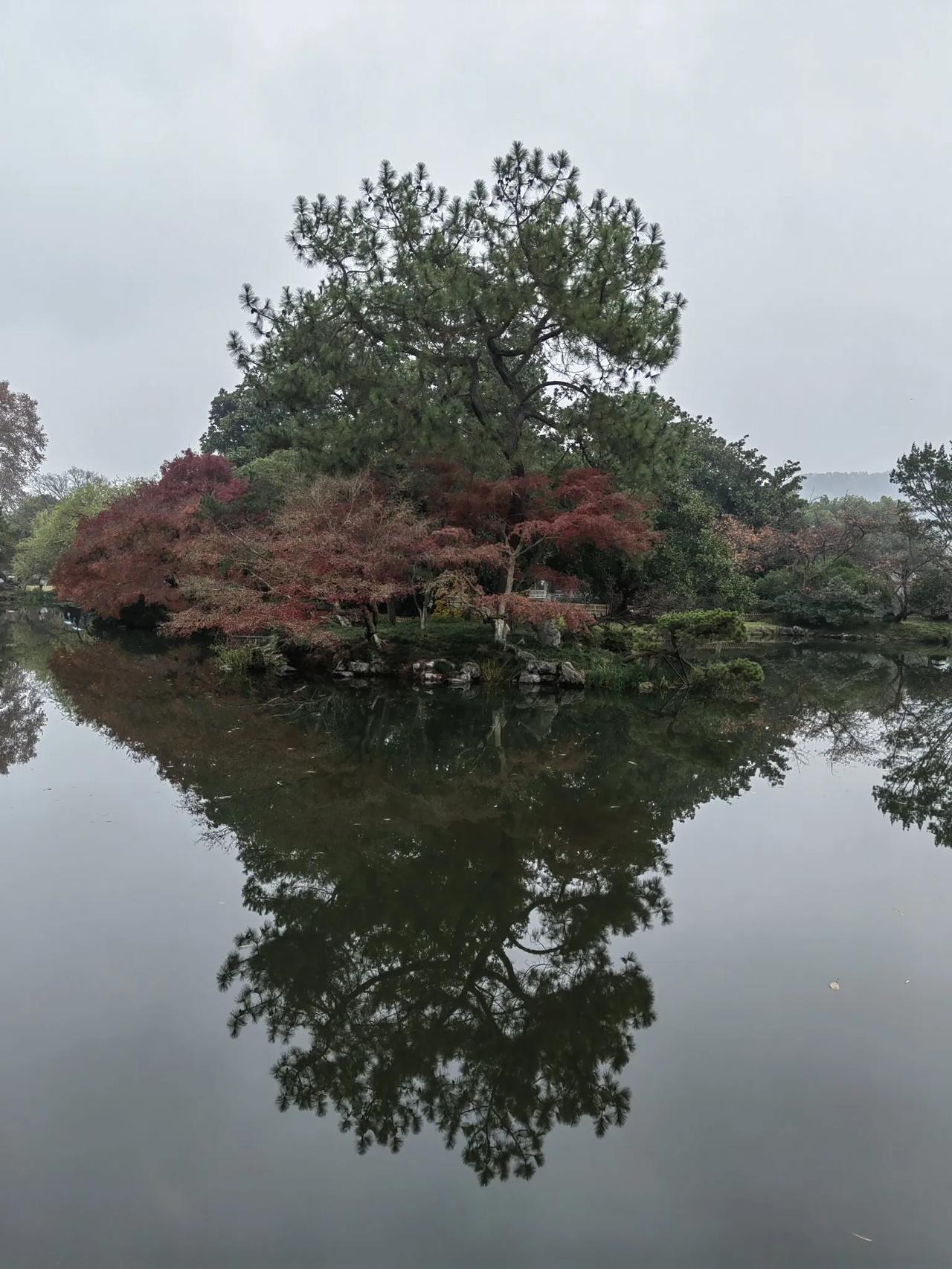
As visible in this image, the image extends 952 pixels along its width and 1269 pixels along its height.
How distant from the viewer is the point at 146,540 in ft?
55.2

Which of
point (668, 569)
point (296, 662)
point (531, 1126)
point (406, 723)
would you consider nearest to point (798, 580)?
point (668, 569)

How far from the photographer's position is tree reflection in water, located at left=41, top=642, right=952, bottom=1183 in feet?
9.29

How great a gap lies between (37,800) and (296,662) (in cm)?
760

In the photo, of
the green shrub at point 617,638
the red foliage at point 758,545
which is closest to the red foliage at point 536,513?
the green shrub at point 617,638

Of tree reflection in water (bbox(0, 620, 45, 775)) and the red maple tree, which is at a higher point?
the red maple tree

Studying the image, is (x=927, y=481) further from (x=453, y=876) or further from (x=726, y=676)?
(x=453, y=876)

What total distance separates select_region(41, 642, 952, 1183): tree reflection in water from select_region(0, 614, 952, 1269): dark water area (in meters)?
0.02

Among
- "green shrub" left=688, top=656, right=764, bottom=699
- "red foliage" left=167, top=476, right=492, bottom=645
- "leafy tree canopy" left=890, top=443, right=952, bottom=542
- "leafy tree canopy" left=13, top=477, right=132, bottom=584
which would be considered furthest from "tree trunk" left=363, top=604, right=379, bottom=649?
"leafy tree canopy" left=890, top=443, right=952, bottom=542

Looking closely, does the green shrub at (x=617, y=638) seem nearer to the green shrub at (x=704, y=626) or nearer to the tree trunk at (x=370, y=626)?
the green shrub at (x=704, y=626)

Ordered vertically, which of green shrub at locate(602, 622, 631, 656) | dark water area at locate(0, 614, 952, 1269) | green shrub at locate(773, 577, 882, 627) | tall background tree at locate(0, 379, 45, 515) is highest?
tall background tree at locate(0, 379, 45, 515)

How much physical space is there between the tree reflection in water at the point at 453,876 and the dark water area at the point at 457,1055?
0.06ft

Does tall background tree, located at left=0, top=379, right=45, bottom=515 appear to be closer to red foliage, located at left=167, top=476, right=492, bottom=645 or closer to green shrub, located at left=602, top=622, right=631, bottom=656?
red foliage, located at left=167, top=476, right=492, bottom=645

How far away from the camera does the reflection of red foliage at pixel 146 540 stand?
55.1ft

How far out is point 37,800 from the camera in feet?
19.4
